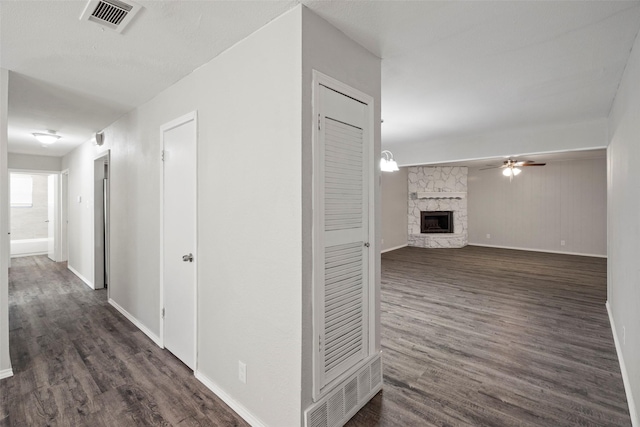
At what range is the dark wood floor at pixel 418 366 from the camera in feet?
6.73

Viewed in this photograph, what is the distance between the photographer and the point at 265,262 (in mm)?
1892

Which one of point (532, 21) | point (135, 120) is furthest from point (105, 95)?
point (532, 21)

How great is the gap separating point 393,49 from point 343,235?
1353mm

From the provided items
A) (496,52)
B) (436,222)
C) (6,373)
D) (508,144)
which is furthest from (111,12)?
(436,222)

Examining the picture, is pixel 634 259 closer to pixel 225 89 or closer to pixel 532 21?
pixel 532 21

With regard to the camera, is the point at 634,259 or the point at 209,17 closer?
the point at 209,17

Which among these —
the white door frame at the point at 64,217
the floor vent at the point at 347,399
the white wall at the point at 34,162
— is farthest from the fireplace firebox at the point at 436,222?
the white wall at the point at 34,162

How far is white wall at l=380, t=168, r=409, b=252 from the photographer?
823cm

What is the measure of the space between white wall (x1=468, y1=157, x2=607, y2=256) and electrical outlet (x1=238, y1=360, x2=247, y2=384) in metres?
8.82

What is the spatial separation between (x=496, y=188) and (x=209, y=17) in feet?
29.8

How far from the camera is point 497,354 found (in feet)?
9.29

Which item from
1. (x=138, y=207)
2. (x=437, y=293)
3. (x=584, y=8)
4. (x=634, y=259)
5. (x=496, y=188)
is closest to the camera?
(x=584, y=8)

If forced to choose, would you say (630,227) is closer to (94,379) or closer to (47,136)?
(94,379)

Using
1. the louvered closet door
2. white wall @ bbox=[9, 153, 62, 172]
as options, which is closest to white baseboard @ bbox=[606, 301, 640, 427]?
the louvered closet door
